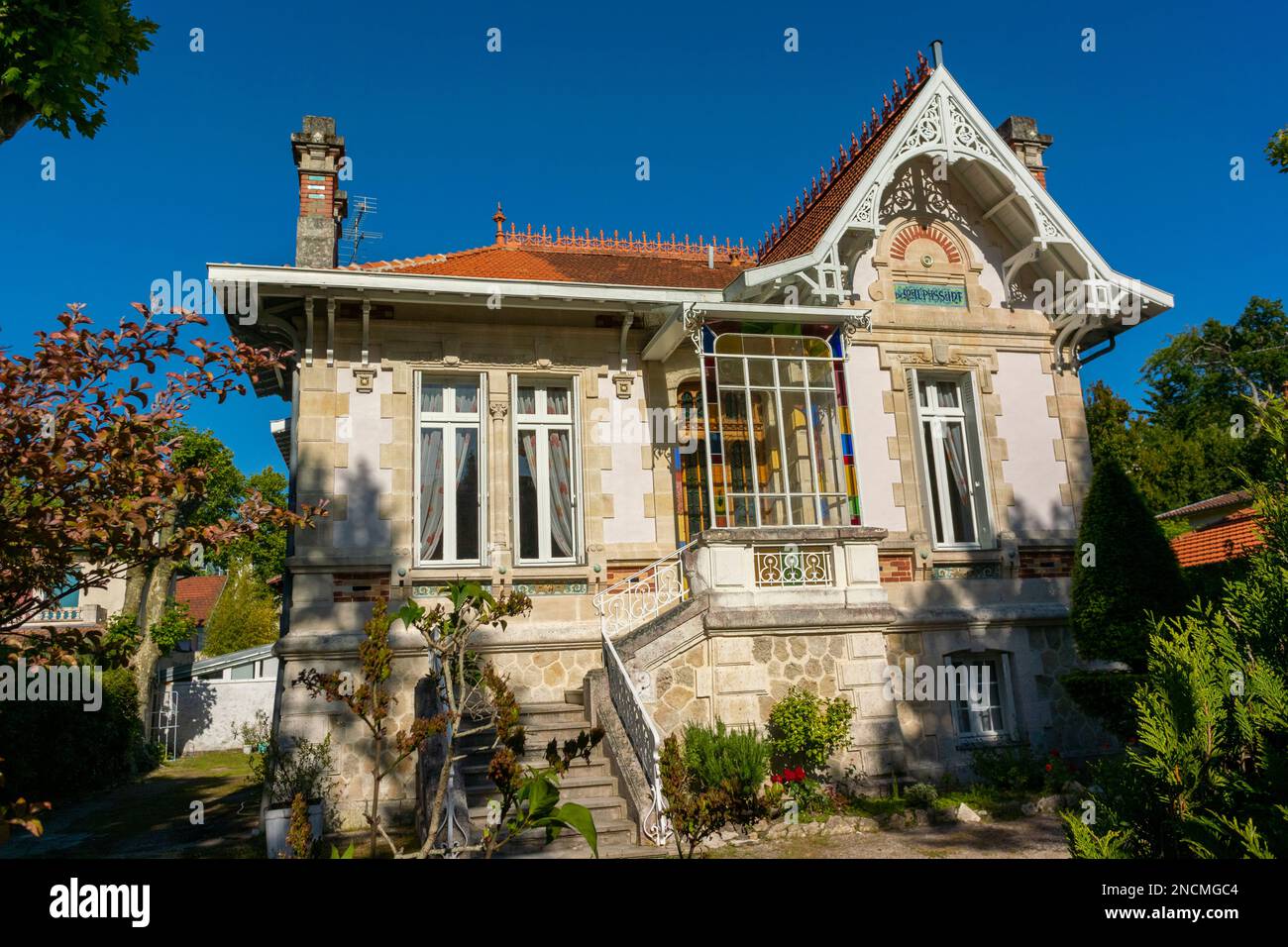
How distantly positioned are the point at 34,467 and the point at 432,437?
6367mm

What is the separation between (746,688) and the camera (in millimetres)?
9008

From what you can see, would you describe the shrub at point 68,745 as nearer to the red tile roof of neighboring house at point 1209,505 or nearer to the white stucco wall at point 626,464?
the white stucco wall at point 626,464

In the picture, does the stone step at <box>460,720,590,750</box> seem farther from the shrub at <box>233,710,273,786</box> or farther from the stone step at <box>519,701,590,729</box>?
the shrub at <box>233,710,273,786</box>

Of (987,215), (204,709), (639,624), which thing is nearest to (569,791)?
(639,624)

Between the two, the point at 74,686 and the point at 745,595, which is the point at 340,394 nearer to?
the point at 745,595

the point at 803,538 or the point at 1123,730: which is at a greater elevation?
the point at 803,538

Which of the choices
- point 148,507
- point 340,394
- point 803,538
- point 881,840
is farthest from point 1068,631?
point 148,507

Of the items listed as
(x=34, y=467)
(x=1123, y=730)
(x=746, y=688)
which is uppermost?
(x=34, y=467)

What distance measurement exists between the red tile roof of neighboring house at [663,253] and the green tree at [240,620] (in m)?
28.2

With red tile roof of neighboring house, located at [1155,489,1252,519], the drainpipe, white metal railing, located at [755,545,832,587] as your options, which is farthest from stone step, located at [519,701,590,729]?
red tile roof of neighboring house, located at [1155,489,1252,519]

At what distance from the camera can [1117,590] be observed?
9.02 meters

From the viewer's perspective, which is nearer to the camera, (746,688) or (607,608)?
(746,688)

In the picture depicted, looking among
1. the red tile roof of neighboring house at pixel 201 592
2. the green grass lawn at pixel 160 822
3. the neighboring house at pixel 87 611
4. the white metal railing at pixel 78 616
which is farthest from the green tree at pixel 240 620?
the green grass lawn at pixel 160 822

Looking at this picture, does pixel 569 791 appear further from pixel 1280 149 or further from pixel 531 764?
pixel 1280 149
